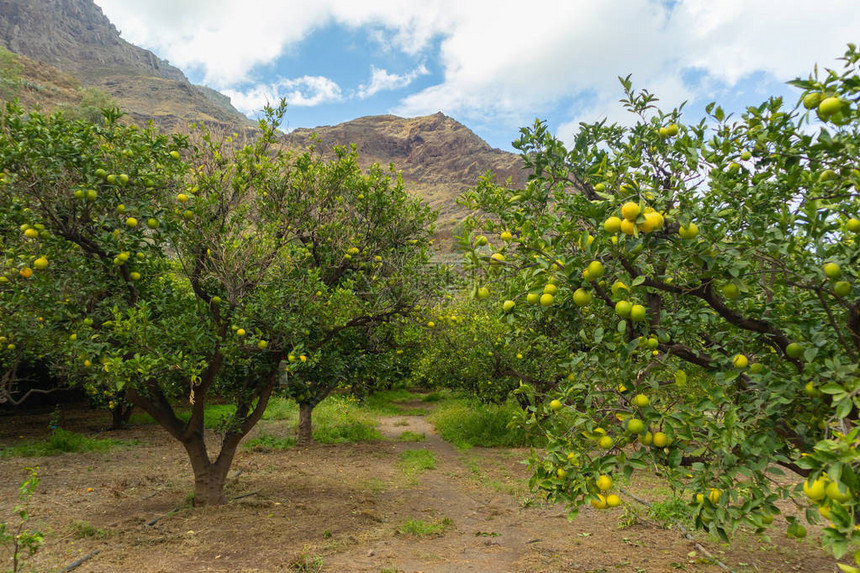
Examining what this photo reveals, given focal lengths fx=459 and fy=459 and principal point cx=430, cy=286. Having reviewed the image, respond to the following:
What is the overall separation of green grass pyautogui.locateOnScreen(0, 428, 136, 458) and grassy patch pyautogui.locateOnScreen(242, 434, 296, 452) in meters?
3.22

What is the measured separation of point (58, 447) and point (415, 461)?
828 centimetres

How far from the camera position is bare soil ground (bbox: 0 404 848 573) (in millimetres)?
5105

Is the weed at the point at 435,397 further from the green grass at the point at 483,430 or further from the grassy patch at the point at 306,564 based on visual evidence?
the grassy patch at the point at 306,564

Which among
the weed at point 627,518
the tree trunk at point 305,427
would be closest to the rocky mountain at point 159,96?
the tree trunk at point 305,427

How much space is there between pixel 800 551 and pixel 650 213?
19.1ft

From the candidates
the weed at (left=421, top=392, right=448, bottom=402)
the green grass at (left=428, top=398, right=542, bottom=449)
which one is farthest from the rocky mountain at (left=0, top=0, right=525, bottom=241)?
the green grass at (left=428, top=398, right=542, bottom=449)

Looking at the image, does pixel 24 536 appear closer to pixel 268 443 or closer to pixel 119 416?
pixel 268 443

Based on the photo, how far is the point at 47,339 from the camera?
5707 mm

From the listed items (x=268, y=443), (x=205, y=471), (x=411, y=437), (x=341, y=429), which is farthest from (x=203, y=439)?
(x=411, y=437)

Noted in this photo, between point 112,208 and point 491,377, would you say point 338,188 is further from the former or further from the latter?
point 491,377

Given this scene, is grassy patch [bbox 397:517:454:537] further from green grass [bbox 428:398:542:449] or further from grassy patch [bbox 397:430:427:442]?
grassy patch [bbox 397:430:427:442]

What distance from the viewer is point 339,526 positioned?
20.7 ft

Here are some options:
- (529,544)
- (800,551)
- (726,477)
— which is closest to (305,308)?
(529,544)

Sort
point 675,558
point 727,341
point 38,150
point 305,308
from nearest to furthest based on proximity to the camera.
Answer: point 727,341, point 38,150, point 675,558, point 305,308
